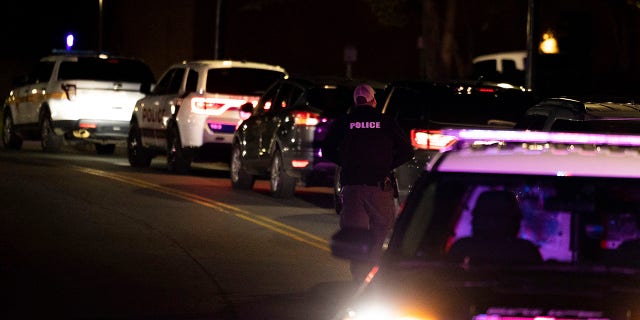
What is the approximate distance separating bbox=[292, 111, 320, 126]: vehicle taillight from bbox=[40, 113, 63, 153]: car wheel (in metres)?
10.1

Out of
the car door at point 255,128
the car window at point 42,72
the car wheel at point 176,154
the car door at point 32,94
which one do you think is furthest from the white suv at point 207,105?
the car window at point 42,72

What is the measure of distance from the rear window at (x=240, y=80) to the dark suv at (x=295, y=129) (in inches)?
85.1

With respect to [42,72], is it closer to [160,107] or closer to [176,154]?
[160,107]

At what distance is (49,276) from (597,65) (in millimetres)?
36419

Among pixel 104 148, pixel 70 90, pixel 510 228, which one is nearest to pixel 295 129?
pixel 70 90

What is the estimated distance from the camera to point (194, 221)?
659 inches

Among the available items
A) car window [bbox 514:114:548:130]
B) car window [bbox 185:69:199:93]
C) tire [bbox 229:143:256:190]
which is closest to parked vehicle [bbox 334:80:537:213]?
car window [bbox 514:114:548:130]

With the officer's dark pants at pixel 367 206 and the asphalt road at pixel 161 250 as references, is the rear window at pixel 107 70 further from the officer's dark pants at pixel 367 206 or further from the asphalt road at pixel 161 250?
the officer's dark pants at pixel 367 206

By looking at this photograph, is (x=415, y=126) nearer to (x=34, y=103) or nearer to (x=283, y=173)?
(x=283, y=173)

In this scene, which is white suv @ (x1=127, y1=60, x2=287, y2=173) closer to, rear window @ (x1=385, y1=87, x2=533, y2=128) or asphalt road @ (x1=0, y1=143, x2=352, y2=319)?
asphalt road @ (x1=0, y1=143, x2=352, y2=319)

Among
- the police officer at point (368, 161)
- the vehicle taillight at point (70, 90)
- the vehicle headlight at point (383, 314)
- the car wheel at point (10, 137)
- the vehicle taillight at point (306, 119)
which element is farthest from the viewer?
the car wheel at point (10, 137)

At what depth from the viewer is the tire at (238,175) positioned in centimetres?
2127

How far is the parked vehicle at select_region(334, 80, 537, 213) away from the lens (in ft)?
51.8

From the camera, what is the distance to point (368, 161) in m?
11.5
